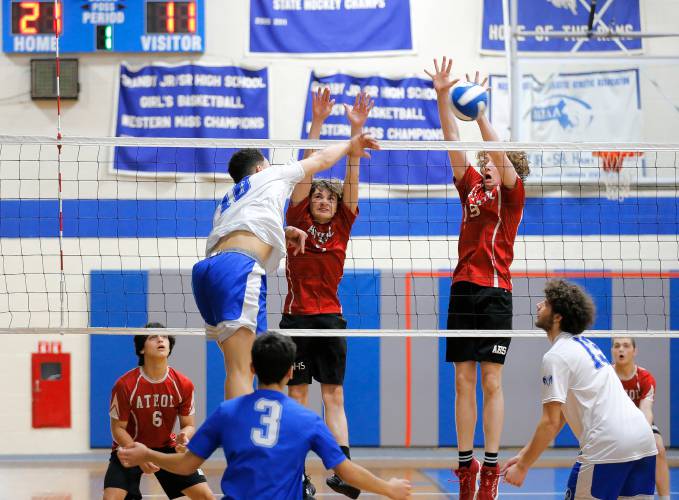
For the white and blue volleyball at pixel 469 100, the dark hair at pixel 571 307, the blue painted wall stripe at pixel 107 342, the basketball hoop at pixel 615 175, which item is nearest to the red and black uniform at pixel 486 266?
the white and blue volleyball at pixel 469 100

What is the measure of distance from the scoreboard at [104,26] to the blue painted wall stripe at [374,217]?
1829 millimetres

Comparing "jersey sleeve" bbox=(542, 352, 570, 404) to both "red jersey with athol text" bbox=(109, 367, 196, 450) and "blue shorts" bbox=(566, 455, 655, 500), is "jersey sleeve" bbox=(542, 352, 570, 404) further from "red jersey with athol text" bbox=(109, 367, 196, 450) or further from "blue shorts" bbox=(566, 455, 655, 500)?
"red jersey with athol text" bbox=(109, 367, 196, 450)

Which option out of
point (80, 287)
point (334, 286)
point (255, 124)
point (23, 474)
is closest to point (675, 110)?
point (255, 124)

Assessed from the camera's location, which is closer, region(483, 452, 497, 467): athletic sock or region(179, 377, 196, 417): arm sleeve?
region(483, 452, 497, 467): athletic sock

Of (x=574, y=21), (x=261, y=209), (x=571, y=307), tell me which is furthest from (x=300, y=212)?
(x=574, y=21)

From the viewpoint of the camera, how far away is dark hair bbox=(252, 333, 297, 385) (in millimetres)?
4359

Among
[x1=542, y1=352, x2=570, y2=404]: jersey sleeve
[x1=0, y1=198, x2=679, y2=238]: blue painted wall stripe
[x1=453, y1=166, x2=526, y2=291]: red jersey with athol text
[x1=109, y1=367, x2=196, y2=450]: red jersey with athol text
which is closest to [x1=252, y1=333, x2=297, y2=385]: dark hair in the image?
[x1=542, y1=352, x2=570, y2=404]: jersey sleeve

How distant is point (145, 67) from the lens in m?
11.9

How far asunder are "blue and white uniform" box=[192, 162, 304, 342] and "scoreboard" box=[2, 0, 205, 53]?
6.27 meters

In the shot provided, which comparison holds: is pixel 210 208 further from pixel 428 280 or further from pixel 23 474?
pixel 23 474

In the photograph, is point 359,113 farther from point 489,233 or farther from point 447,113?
point 489,233

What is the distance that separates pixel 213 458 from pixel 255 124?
3962mm

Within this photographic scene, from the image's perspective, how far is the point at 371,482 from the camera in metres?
4.24

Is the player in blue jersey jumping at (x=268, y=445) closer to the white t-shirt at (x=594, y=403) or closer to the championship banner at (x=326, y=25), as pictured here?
the white t-shirt at (x=594, y=403)
